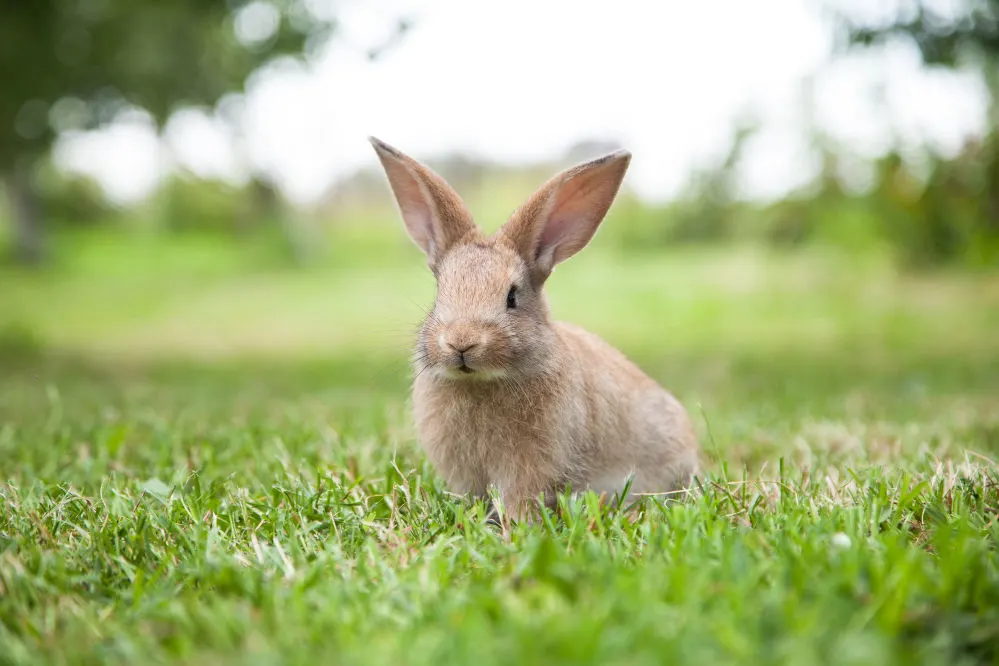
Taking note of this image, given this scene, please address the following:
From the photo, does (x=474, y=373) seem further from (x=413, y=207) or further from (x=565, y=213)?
(x=413, y=207)

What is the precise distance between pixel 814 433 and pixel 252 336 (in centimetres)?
901

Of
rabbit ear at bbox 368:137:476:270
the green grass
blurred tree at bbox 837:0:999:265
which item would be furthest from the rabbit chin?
blurred tree at bbox 837:0:999:265

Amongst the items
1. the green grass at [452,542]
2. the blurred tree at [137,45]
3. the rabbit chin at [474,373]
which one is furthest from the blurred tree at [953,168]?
the rabbit chin at [474,373]

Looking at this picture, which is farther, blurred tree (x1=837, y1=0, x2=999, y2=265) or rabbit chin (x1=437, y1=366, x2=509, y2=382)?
blurred tree (x1=837, y1=0, x2=999, y2=265)

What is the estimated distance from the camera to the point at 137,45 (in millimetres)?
7930

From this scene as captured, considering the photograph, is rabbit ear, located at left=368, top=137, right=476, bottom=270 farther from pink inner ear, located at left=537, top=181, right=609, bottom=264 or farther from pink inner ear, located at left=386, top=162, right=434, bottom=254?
pink inner ear, located at left=537, top=181, right=609, bottom=264

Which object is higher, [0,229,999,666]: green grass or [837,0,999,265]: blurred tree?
[837,0,999,265]: blurred tree

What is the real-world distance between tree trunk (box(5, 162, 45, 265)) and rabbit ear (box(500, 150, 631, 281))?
21.4 metres

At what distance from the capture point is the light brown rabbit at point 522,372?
10.1 ft

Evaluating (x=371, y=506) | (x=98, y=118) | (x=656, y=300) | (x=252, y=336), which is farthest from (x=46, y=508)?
(x=98, y=118)

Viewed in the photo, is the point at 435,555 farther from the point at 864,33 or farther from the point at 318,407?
the point at 864,33

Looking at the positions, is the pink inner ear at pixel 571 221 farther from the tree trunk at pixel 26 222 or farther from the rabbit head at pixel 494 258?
the tree trunk at pixel 26 222

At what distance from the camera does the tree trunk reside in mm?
21219

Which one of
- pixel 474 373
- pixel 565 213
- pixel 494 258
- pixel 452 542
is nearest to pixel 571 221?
pixel 565 213
